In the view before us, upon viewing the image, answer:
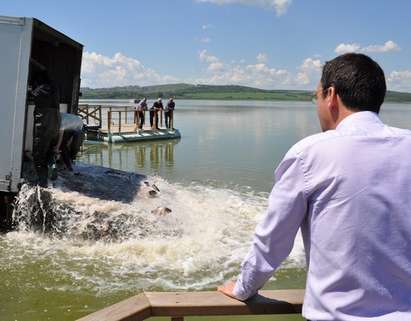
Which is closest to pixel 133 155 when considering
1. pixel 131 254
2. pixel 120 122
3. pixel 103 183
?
pixel 120 122

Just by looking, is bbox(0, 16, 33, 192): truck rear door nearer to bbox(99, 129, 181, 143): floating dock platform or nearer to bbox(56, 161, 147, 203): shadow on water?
bbox(56, 161, 147, 203): shadow on water

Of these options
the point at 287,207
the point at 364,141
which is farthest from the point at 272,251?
the point at 364,141

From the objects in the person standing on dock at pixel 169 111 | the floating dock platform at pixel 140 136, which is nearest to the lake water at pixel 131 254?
the floating dock platform at pixel 140 136

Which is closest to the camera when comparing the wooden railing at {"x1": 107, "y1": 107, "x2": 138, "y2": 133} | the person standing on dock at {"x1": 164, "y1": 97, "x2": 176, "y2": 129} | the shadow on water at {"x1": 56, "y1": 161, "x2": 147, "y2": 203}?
the shadow on water at {"x1": 56, "y1": 161, "x2": 147, "y2": 203}

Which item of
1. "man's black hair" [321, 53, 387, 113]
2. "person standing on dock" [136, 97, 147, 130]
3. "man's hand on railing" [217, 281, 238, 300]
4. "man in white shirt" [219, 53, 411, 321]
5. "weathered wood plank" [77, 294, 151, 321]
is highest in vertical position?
"person standing on dock" [136, 97, 147, 130]

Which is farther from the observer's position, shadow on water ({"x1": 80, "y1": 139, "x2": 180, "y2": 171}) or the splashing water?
shadow on water ({"x1": 80, "y1": 139, "x2": 180, "y2": 171})

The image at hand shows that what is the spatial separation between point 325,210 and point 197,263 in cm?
581

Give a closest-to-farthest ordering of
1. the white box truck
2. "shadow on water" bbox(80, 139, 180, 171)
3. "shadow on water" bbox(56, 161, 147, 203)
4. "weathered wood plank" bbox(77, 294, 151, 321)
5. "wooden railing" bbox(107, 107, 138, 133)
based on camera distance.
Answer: "weathered wood plank" bbox(77, 294, 151, 321) < the white box truck < "shadow on water" bbox(56, 161, 147, 203) < "shadow on water" bbox(80, 139, 180, 171) < "wooden railing" bbox(107, 107, 138, 133)

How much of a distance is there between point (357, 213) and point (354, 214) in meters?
0.01

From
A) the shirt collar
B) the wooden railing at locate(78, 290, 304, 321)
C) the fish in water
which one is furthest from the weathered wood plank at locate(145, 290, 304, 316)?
the fish in water

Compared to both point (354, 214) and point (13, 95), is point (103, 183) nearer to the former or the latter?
point (13, 95)

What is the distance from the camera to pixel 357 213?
1.79 meters

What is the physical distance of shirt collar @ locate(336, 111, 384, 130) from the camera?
1873 millimetres

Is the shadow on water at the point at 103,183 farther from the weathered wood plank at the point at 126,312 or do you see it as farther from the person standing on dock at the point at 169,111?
the person standing on dock at the point at 169,111
